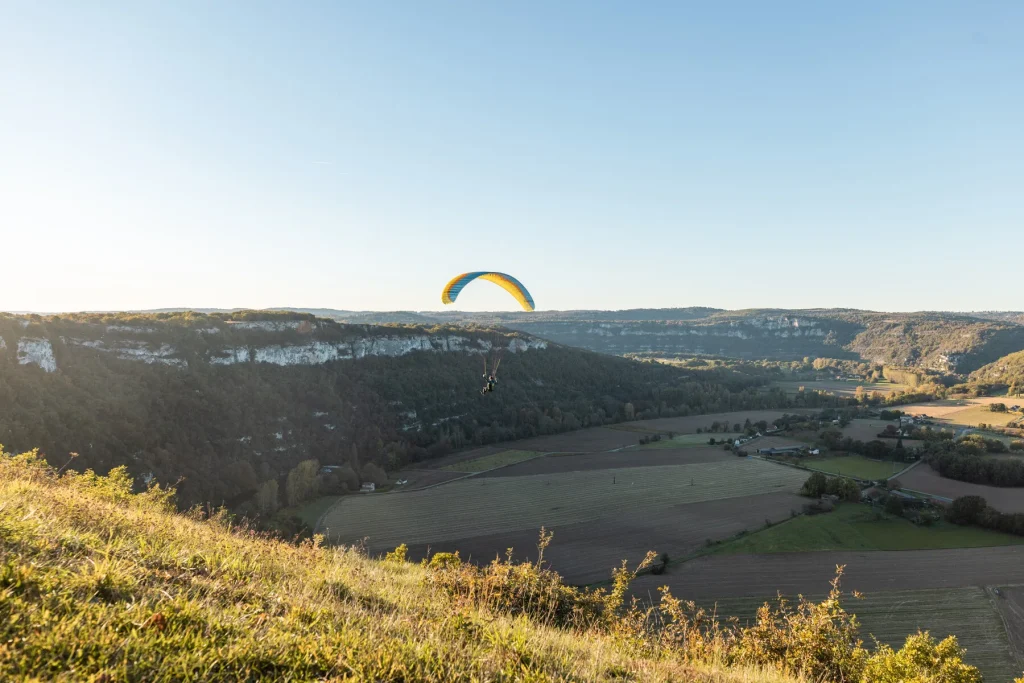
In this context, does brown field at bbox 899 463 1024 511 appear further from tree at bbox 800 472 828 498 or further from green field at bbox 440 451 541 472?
green field at bbox 440 451 541 472

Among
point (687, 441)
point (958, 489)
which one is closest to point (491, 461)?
point (687, 441)

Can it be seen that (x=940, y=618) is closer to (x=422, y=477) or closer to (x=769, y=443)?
(x=422, y=477)

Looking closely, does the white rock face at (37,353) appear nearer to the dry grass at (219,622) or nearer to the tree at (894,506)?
the dry grass at (219,622)

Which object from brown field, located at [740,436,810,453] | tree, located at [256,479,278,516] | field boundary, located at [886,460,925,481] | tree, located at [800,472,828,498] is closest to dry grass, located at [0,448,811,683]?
tree, located at [256,479,278,516]

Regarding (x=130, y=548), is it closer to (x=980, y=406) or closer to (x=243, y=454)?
(x=243, y=454)

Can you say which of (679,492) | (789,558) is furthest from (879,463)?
(789,558)

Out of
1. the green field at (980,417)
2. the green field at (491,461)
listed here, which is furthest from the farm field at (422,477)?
the green field at (980,417)
